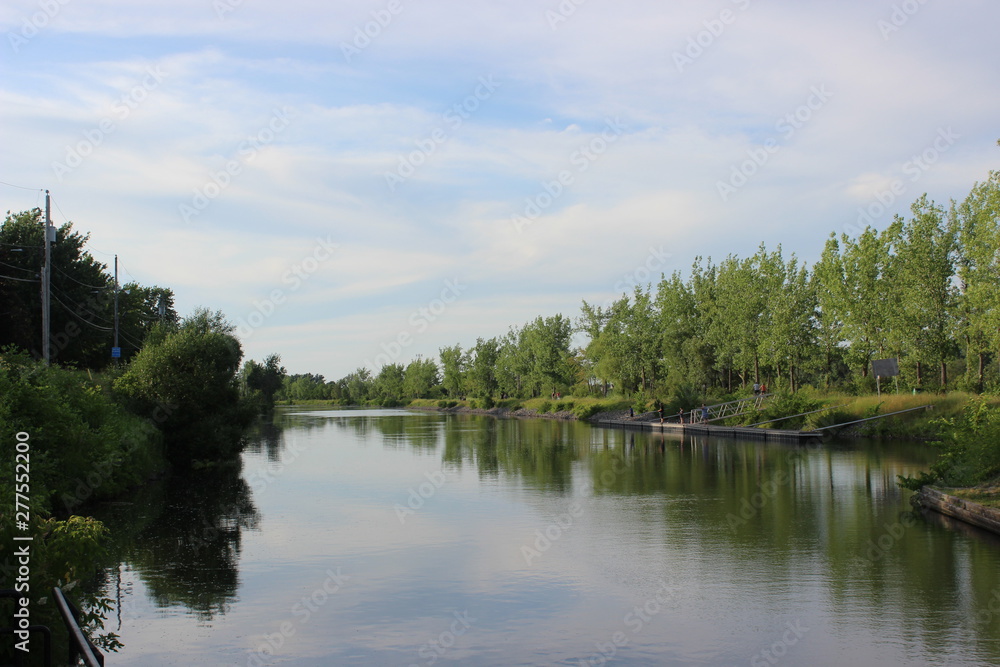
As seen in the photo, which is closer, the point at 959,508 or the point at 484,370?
the point at 959,508

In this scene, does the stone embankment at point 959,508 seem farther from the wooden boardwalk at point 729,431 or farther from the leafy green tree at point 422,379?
the leafy green tree at point 422,379

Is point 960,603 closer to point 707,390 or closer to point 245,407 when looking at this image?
point 245,407

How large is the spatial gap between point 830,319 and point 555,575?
130ft

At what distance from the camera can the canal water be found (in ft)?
28.3

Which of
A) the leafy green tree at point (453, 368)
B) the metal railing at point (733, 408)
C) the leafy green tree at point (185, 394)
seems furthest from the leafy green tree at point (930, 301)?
the leafy green tree at point (453, 368)

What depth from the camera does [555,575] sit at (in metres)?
11.7

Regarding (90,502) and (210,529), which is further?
(90,502)

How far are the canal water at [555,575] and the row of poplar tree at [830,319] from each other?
68.0ft

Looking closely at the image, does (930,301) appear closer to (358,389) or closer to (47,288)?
(47,288)

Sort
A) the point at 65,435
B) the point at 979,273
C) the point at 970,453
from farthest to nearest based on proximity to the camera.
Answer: the point at 979,273, the point at 970,453, the point at 65,435

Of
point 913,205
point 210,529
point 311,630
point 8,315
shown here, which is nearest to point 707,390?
point 913,205

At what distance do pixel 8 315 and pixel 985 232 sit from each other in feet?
134

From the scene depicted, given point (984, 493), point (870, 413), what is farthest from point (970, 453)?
point (870, 413)

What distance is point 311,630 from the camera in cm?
938
